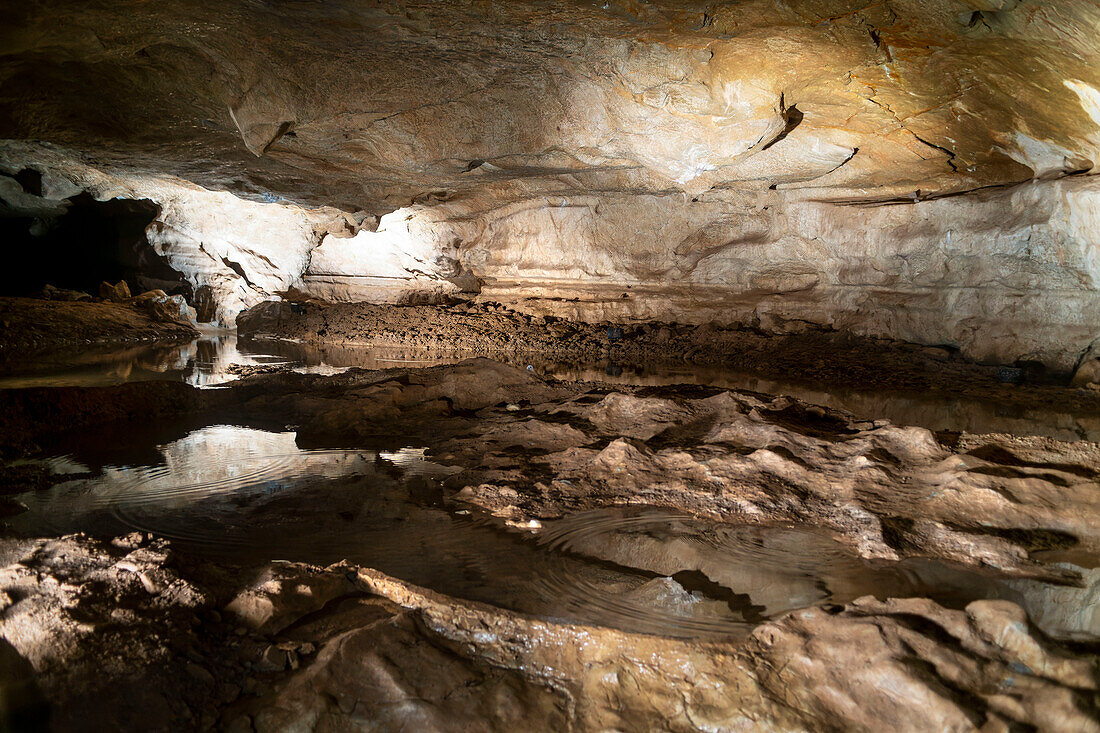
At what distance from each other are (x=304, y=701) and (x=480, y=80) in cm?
508

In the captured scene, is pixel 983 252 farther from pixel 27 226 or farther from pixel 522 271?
pixel 27 226

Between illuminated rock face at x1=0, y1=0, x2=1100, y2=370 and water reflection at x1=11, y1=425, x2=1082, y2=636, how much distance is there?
3047 mm

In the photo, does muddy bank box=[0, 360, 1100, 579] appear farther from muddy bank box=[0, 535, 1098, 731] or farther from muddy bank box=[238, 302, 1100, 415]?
muddy bank box=[238, 302, 1100, 415]

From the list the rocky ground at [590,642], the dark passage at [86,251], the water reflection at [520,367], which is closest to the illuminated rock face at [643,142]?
the water reflection at [520,367]

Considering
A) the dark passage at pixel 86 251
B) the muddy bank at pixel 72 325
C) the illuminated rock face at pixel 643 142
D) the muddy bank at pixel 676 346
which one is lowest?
the muddy bank at pixel 72 325

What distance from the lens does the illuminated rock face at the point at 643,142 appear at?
4.17m

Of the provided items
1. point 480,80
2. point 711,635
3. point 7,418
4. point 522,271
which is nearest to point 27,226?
point 522,271

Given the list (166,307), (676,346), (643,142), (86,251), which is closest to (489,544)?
(643,142)

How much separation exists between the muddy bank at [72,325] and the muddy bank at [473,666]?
850 cm

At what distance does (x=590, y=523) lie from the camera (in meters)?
2.99

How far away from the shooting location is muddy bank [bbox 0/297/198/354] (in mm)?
9438

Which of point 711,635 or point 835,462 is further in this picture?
point 835,462

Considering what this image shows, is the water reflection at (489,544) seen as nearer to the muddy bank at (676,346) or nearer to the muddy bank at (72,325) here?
the muddy bank at (676,346)

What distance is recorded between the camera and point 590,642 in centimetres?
196
